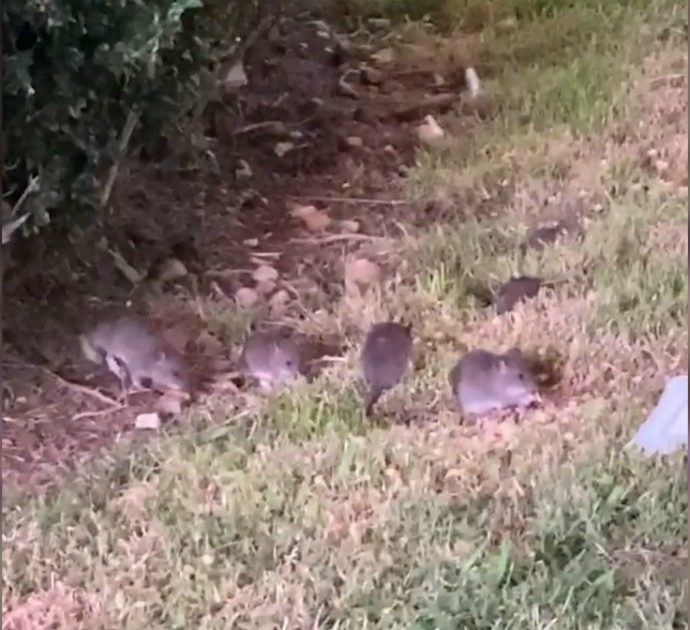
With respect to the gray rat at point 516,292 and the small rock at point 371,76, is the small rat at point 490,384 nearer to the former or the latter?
the gray rat at point 516,292

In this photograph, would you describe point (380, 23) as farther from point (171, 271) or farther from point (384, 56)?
point (171, 271)

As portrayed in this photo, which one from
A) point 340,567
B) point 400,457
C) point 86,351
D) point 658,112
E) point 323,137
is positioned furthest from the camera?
point 323,137

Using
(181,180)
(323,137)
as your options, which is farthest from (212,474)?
(323,137)

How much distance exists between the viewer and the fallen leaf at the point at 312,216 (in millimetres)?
2162

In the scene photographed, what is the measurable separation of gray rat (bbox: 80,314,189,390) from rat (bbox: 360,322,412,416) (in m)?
0.23

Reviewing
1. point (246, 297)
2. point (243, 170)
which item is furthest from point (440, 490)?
point (243, 170)

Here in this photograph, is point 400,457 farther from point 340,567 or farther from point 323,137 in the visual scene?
point 323,137

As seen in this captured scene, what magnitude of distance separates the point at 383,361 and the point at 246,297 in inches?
13.2

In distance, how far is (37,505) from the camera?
1.58m

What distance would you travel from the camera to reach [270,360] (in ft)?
5.93

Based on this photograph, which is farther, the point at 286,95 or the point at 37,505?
the point at 286,95

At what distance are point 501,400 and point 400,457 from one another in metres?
0.15

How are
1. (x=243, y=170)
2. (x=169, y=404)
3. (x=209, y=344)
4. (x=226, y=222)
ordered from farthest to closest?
1. (x=243, y=170)
2. (x=226, y=222)
3. (x=209, y=344)
4. (x=169, y=404)

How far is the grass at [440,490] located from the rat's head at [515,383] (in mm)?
23
